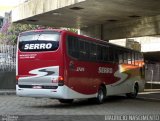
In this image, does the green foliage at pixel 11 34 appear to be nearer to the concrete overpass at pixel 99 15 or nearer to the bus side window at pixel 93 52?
the concrete overpass at pixel 99 15

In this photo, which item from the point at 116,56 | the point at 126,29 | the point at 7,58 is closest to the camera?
the point at 116,56

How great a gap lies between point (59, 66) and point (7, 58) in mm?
12871

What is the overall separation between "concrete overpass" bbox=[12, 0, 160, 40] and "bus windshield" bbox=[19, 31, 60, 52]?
355cm

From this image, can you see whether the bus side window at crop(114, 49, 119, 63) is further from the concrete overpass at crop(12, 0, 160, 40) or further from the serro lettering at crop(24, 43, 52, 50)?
the serro lettering at crop(24, 43, 52, 50)

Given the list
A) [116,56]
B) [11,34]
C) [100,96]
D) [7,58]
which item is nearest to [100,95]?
[100,96]

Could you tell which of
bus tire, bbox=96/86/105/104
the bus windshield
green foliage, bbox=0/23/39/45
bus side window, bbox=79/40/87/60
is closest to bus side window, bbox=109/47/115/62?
bus tire, bbox=96/86/105/104

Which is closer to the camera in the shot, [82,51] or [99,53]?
[82,51]

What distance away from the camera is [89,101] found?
915 inches

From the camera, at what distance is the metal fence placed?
1219 inches

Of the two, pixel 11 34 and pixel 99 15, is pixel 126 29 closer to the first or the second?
pixel 99 15

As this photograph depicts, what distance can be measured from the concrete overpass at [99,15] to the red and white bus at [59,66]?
9.25ft

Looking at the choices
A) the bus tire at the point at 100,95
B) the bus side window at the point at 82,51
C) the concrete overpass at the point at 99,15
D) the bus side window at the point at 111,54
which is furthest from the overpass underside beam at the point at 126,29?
the bus side window at the point at 82,51

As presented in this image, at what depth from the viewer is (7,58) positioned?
31.1 metres

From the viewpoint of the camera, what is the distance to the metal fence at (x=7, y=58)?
1219 inches
